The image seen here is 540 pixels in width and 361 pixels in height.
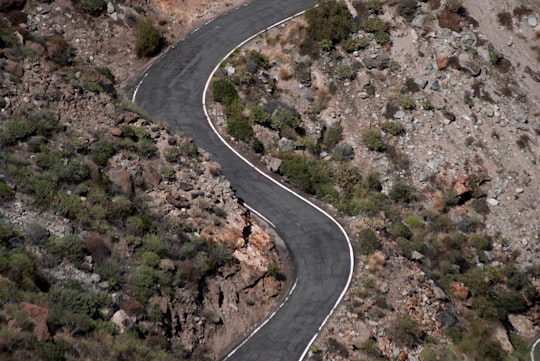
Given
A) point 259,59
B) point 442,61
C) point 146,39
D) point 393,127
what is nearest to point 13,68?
point 146,39

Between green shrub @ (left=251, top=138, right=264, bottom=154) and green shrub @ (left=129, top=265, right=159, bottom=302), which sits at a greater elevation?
green shrub @ (left=129, top=265, right=159, bottom=302)

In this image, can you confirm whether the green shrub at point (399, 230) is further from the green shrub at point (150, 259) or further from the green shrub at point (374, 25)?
the green shrub at point (374, 25)

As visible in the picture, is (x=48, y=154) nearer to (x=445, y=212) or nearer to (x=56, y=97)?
(x=56, y=97)

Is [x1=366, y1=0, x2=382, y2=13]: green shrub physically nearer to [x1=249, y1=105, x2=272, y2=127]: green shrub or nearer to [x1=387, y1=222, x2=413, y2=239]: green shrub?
[x1=249, y1=105, x2=272, y2=127]: green shrub

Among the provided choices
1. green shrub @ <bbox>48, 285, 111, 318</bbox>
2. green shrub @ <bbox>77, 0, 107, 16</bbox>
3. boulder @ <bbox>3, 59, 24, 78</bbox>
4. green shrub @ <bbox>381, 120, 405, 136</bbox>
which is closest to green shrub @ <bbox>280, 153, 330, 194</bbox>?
green shrub @ <bbox>381, 120, 405, 136</bbox>

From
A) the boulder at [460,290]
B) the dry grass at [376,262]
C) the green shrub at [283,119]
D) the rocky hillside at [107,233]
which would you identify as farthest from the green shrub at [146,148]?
the boulder at [460,290]

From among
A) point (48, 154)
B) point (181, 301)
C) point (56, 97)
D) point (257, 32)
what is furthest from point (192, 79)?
point (181, 301)
